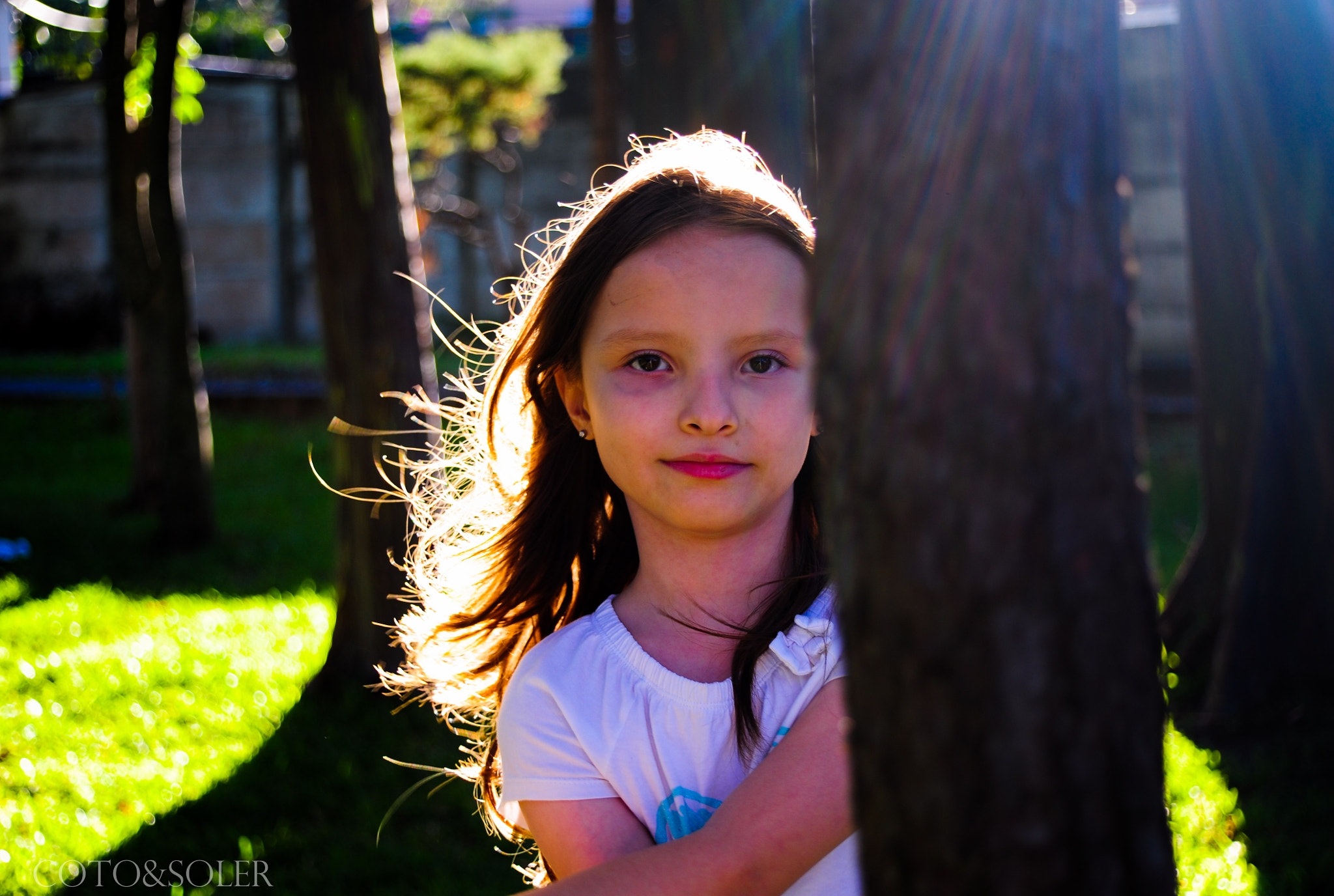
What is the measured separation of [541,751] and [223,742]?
339cm

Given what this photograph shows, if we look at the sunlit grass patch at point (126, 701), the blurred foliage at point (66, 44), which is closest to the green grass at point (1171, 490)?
the sunlit grass patch at point (126, 701)

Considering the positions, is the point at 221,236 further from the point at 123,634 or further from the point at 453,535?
the point at 453,535

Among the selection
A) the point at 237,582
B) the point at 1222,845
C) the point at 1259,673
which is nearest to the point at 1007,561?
the point at 1222,845

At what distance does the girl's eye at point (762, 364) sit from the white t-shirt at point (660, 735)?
13.3 inches

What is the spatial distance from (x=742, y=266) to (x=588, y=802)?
0.74m

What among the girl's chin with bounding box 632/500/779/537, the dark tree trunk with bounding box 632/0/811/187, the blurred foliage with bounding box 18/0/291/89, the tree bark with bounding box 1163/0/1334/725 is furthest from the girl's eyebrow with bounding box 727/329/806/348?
the blurred foliage with bounding box 18/0/291/89

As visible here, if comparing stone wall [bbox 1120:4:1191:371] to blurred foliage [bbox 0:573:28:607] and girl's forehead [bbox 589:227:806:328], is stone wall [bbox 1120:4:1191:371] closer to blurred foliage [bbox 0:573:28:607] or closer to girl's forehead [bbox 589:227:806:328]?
blurred foliage [bbox 0:573:28:607]

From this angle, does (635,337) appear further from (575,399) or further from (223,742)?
(223,742)

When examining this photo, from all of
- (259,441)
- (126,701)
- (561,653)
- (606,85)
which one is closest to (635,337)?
(561,653)

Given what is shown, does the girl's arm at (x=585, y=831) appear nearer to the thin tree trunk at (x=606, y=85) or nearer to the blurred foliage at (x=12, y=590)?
the blurred foliage at (x=12, y=590)

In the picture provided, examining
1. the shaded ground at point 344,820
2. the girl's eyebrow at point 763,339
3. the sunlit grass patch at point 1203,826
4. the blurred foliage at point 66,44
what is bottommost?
the sunlit grass patch at point 1203,826

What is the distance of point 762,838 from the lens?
133 cm

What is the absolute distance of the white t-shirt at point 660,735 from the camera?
1518 mm

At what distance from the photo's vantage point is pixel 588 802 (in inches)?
59.8
